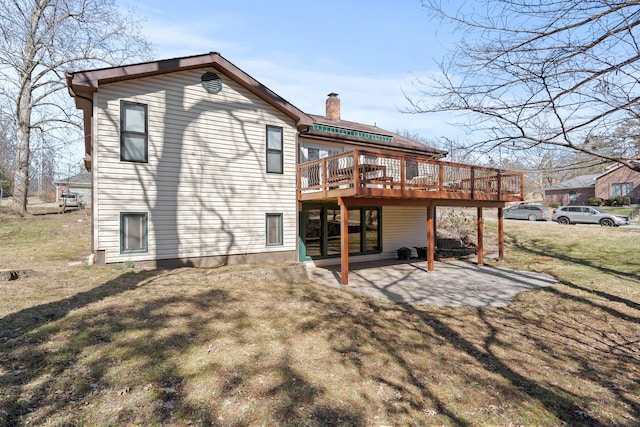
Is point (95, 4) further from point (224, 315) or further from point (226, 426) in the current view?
point (226, 426)

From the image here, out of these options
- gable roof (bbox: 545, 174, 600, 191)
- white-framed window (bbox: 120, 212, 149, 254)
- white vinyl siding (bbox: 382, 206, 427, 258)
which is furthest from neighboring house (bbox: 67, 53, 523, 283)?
gable roof (bbox: 545, 174, 600, 191)

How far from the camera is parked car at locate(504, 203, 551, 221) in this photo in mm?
26922

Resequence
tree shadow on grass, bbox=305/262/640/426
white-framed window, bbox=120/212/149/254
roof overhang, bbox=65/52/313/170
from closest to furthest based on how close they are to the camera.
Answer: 1. tree shadow on grass, bbox=305/262/640/426
2. roof overhang, bbox=65/52/313/170
3. white-framed window, bbox=120/212/149/254

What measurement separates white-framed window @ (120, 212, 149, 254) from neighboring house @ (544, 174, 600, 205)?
146ft

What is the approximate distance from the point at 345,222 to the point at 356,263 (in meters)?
3.95

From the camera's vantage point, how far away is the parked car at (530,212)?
26.9m

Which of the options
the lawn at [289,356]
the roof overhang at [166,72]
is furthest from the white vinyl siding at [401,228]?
the lawn at [289,356]

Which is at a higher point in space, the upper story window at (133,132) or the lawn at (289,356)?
the upper story window at (133,132)

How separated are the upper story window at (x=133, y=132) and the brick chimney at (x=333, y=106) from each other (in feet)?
31.1

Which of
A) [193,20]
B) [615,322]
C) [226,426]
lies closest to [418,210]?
[615,322]

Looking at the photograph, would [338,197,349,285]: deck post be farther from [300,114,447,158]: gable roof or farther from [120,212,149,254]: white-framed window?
[120,212,149,254]: white-framed window

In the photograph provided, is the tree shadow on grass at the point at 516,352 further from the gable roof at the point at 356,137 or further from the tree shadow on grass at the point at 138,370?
the gable roof at the point at 356,137

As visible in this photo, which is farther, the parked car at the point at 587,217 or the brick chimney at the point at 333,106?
the parked car at the point at 587,217

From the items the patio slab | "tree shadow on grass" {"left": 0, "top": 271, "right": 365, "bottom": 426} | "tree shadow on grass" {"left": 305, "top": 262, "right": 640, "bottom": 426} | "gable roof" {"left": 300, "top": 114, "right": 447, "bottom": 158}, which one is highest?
"gable roof" {"left": 300, "top": 114, "right": 447, "bottom": 158}
